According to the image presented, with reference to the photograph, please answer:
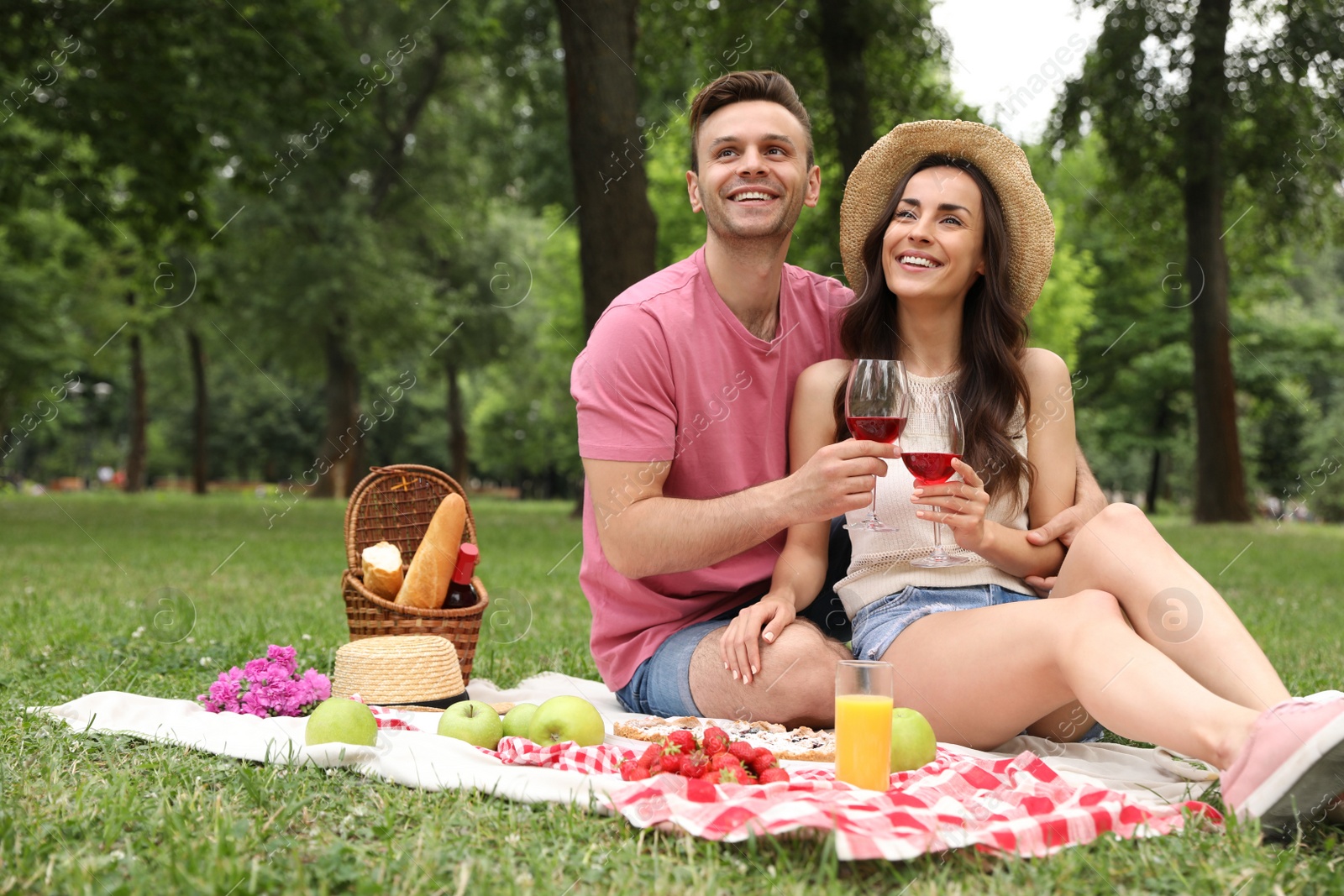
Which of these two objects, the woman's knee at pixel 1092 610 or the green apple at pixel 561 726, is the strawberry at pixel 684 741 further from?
the woman's knee at pixel 1092 610

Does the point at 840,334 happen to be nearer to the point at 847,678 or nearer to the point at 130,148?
the point at 847,678

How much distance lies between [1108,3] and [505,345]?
16392 mm

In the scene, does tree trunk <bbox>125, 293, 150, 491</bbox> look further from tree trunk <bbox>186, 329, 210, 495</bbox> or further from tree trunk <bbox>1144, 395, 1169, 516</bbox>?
tree trunk <bbox>1144, 395, 1169, 516</bbox>

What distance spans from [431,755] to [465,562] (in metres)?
A: 1.54

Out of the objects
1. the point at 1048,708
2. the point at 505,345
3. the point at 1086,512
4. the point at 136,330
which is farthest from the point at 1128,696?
the point at 136,330

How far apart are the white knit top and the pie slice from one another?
0.44 meters

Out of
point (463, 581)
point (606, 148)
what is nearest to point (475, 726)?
point (463, 581)

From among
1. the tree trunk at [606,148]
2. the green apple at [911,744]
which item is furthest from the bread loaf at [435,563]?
the tree trunk at [606,148]

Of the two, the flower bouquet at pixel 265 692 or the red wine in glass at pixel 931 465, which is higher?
the red wine in glass at pixel 931 465

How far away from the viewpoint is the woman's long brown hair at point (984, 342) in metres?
3.56

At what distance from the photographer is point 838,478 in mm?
3018

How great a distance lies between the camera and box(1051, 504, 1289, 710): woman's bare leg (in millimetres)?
2691

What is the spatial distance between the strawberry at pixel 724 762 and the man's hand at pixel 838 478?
2.50 feet

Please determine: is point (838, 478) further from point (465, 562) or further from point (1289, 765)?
point (465, 562)
